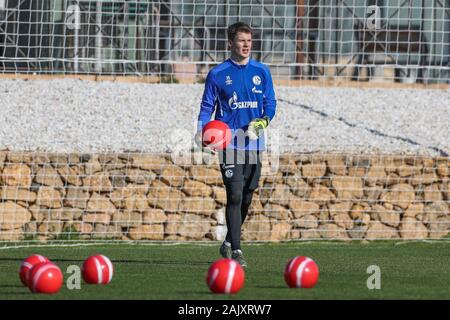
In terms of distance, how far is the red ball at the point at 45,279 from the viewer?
7.54m

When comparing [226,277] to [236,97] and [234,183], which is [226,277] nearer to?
[234,183]

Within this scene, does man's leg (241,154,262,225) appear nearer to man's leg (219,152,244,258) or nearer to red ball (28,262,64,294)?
man's leg (219,152,244,258)

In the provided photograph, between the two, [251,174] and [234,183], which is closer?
[234,183]

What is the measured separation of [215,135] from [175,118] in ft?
21.8

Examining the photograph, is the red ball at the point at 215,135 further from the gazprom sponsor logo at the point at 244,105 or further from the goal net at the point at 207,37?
the goal net at the point at 207,37

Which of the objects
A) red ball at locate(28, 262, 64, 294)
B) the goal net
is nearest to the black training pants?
red ball at locate(28, 262, 64, 294)

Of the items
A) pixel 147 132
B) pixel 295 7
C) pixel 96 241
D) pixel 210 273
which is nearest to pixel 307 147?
pixel 147 132

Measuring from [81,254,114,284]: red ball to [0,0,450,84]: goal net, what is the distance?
993 cm

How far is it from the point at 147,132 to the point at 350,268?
249 inches

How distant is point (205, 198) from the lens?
50.2 feet

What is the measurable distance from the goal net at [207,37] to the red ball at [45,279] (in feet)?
34.4

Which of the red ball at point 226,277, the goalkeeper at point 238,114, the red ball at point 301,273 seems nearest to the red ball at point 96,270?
the red ball at point 226,277

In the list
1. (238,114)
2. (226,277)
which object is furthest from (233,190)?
(226,277)

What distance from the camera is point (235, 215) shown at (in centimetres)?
1012
